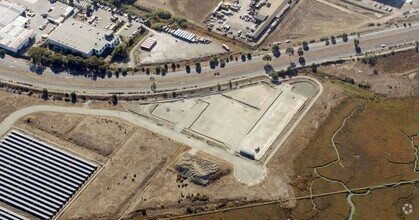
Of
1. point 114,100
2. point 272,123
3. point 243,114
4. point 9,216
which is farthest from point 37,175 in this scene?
point 272,123

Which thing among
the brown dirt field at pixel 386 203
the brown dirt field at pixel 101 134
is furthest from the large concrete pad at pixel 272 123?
the brown dirt field at pixel 101 134

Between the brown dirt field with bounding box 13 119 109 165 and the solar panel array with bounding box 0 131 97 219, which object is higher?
the brown dirt field with bounding box 13 119 109 165

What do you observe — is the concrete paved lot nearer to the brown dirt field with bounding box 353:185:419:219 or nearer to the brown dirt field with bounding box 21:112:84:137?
the brown dirt field with bounding box 21:112:84:137

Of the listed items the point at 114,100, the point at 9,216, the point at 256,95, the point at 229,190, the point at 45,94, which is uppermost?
the point at 256,95

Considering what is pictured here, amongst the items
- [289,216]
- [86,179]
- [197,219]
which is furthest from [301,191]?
[86,179]

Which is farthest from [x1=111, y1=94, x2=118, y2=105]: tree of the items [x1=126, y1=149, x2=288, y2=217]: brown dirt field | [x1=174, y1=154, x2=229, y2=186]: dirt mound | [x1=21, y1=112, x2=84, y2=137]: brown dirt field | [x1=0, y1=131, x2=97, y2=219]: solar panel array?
[x1=126, y1=149, x2=288, y2=217]: brown dirt field

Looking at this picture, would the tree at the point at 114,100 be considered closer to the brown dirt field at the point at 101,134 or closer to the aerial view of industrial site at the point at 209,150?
the aerial view of industrial site at the point at 209,150

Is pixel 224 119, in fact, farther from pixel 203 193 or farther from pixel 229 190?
pixel 203 193

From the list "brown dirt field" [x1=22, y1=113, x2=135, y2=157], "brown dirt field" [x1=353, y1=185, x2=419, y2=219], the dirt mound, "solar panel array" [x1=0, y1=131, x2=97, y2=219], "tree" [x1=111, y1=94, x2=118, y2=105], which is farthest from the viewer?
"tree" [x1=111, y1=94, x2=118, y2=105]
